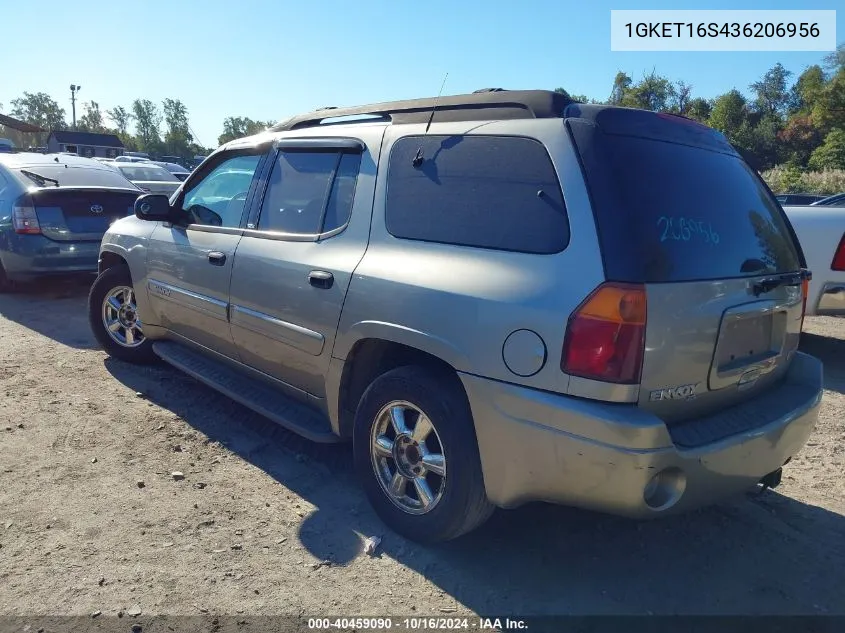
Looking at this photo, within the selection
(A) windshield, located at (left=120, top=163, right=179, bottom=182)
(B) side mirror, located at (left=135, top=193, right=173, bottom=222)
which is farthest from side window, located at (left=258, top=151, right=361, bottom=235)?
(A) windshield, located at (left=120, top=163, right=179, bottom=182)

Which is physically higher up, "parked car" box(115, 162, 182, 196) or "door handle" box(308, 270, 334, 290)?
"parked car" box(115, 162, 182, 196)

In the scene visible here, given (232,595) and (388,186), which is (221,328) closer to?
(388,186)

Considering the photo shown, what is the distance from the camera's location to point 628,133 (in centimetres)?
255

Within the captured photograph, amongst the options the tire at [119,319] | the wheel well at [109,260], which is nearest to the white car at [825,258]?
the tire at [119,319]

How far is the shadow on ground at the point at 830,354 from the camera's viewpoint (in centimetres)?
544

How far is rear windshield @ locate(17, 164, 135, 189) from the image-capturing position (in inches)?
300

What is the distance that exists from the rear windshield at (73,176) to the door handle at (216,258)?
4754mm

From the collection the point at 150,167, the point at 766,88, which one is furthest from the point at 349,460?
the point at 766,88

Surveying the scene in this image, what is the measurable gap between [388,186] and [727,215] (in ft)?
5.00

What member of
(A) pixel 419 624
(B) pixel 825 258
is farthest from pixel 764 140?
(A) pixel 419 624

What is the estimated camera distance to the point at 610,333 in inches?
88.4

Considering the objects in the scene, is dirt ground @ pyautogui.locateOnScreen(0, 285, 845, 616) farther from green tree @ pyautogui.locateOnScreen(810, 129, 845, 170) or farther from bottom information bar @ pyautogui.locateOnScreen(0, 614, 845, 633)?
green tree @ pyautogui.locateOnScreen(810, 129, 845, 170)

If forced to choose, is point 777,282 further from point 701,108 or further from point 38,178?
point 701,108

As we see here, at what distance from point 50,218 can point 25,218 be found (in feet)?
0.82
